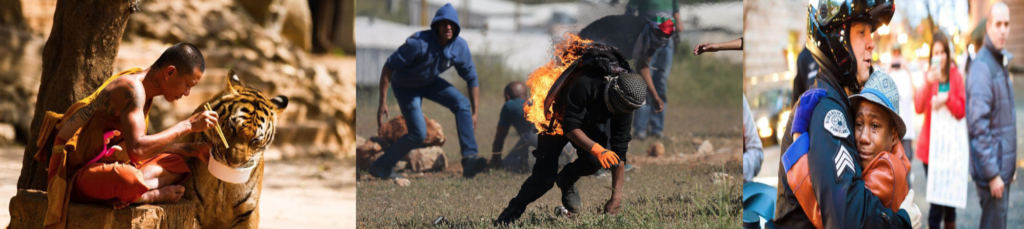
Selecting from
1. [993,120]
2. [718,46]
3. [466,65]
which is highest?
[718,46]

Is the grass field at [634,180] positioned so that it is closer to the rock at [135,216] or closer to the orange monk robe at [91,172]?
the rock at [135,216]

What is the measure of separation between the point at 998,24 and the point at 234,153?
5.21 m

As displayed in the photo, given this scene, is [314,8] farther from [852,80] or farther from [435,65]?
[852,80]

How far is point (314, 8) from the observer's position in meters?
14.2

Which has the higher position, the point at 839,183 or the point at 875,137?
the point at 875,137

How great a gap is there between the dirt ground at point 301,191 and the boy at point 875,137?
12.1 ft

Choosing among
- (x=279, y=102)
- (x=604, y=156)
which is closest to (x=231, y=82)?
(x=279, y=102)

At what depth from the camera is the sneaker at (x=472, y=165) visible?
4.31 meters

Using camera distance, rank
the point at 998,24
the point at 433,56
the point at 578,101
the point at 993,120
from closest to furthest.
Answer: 1. the point at 578,101
2. the point at 433,56
3. the point at 998,24
4. the point at 993,120

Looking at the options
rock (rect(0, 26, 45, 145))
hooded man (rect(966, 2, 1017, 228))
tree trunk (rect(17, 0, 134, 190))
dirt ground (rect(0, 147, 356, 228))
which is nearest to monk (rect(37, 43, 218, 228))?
tree trunk (rect(17, 0, 134, 190))

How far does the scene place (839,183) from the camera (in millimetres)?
3141

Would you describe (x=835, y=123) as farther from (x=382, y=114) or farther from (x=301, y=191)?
(x=301, y=191)

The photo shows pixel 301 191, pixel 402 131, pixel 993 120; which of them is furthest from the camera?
pixel 301 191

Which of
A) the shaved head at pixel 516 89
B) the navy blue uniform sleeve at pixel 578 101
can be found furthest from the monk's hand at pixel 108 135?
the navy blue uniform sleeve at pixel 578 101
